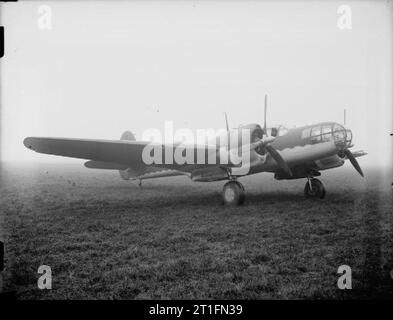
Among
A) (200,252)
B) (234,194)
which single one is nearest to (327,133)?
(234,194)

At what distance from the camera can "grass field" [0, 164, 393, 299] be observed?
3650 millimetres

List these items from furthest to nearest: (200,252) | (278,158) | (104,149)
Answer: (278,158)
(104,149)
(200,252)

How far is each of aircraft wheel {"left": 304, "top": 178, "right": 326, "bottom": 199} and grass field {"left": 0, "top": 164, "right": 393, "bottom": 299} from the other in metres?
2.15

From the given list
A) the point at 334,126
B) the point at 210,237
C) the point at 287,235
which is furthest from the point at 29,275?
the point at 334,126

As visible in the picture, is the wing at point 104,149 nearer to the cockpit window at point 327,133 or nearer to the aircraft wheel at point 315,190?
the cockpit window at point 327,133

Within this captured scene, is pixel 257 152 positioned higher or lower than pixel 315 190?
higher

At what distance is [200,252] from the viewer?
196 inches

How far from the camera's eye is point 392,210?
8.88 metres

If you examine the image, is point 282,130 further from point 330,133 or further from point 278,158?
point 330,133

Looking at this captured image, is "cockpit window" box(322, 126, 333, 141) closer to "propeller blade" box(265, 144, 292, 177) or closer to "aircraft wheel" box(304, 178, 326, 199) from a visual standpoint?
"propeller blade" box(265, 144, 292, 177)

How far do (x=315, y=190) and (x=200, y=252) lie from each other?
24.6ft

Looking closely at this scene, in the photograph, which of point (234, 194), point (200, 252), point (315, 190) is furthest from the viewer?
point (315, 190)

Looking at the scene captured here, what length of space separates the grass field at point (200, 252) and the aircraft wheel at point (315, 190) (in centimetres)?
215

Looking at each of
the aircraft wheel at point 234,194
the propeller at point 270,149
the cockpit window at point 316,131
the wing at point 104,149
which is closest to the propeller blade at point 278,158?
the propeller at point 270,149
